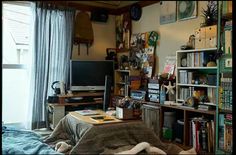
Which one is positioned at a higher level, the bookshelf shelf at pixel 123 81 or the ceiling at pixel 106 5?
the ceiling at pixel 106 5

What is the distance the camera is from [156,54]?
12.3ft

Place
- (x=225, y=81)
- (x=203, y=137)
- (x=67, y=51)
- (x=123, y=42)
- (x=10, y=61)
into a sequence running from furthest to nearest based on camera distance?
(x=123, y=42) → (x=67, y=51) → (x=10, y=61) → (x=203, y=137) → (x=225, y=81)

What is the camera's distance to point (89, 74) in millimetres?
4012

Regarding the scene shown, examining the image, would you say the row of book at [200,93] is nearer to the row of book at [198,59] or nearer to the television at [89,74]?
the row of book at [198,59]

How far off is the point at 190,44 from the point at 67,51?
1.79 m

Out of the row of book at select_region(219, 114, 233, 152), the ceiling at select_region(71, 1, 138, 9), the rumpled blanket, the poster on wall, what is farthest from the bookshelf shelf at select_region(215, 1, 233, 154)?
the ceiling at select_region(71, 1, 138, 9)

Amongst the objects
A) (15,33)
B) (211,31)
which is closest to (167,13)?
(211,31)

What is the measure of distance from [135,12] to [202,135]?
2089 millimetres

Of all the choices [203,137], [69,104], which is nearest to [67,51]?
[69,104]

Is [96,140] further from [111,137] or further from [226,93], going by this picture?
[226,93]

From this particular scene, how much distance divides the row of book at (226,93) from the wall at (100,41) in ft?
7.44

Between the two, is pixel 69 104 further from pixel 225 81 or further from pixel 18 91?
pixel 225 81

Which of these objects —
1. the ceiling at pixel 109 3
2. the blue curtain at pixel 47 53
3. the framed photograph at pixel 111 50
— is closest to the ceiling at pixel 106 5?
the ceiling at pixel 109 3

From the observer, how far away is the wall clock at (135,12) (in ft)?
13.0
